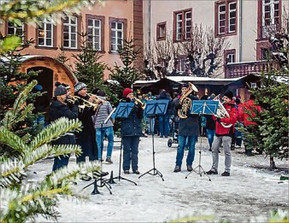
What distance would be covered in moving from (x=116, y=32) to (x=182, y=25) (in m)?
4.02

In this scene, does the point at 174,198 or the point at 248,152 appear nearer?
the point at 174,198

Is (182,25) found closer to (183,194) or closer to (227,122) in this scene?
(227,122)

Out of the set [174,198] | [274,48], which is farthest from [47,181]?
[274,48]

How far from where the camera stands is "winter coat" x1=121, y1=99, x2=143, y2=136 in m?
10.3

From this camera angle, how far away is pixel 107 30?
32.1 metres

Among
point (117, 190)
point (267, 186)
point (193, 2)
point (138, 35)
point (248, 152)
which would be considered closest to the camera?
point (117, 190)

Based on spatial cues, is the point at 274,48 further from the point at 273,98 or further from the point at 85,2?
the point at 85,2

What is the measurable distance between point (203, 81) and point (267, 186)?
543 inches

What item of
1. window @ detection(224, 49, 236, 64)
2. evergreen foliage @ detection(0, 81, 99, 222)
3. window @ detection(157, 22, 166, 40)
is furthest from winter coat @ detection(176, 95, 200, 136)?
window @ detection(157, 22, 166, 40)

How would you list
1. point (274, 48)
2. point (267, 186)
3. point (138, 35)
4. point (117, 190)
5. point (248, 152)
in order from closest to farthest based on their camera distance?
1. point (117, 190)
2. point (267, 186)
3. point (248, 152)
4. point (274, 48)
5. point (138, 35)

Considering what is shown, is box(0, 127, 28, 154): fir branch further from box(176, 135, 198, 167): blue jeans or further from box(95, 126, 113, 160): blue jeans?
box(95, 126, 113, 160): blue jeans

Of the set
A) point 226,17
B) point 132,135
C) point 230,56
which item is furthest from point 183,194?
A: point 226,17

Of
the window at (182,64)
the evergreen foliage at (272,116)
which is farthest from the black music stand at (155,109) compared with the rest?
the window at (182,64)

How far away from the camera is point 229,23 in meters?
29.9
